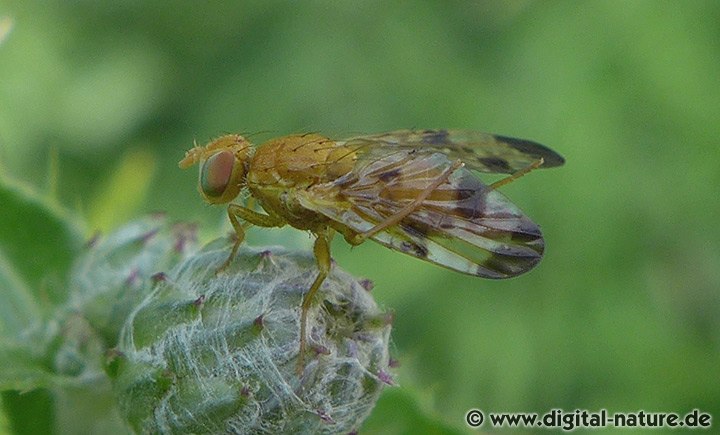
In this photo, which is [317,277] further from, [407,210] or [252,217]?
[252,217]

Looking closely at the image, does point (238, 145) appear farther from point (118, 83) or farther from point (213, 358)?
point (118, 83)

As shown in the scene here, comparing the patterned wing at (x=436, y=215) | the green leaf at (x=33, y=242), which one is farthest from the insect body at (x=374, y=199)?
the green leaf at (x=33, y=242)

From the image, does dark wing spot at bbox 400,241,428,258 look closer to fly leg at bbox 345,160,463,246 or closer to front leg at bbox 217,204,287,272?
fly leg at bbox 345,160,463,246

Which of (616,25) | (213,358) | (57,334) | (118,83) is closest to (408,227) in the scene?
(213,358)

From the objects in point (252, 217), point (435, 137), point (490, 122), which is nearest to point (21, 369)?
point (252, 217)

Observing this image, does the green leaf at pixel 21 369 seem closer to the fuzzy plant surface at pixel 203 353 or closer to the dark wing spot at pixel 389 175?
the fuzzy plant surface at pixel 203 353

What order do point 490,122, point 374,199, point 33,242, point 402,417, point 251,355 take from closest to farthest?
1. point 251,355
2. point 374,199
3. point 402,417
4. point 33,242
5. point 490,122
